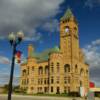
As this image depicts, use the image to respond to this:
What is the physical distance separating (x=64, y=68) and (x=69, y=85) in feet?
23.4

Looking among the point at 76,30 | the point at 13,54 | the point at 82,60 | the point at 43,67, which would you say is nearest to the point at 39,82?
the point at 43,67

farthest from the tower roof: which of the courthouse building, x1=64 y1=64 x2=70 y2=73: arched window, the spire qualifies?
the spire

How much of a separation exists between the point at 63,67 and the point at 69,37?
477 inches

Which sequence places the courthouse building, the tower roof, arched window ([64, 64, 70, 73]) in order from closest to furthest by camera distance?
1. the courthouse building
2. arched window ([64, 64, 70, 73])
3. the tower roof

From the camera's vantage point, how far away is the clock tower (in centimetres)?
8719

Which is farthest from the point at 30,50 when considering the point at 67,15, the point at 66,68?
the point at 67,15

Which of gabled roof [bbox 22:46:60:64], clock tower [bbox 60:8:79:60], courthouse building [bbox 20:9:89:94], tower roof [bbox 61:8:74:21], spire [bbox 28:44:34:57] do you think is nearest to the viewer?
courthouse building [bbox 20:9:89:94]

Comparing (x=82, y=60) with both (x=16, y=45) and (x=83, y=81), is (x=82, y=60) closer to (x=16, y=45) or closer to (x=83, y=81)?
(x=83, y=81)

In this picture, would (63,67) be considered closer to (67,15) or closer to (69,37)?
(69,37)

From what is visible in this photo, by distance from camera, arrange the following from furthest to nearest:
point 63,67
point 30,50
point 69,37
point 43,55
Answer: point 30,50 → point 43,55 → point 69,37 → point 63,67

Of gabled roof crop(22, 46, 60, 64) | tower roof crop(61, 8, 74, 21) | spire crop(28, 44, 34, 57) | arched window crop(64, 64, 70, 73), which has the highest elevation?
tower roof crop(61, 8, 74, 21)

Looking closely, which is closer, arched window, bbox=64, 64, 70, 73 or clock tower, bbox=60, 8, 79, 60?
arched window, bbox=64, 64, 70, 73

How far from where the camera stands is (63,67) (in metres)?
87.2

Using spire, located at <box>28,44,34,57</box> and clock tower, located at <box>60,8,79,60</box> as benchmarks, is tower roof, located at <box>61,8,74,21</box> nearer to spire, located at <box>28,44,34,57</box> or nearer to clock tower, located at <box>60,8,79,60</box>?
clock tower, located at <box>60,8,79,60</box>
